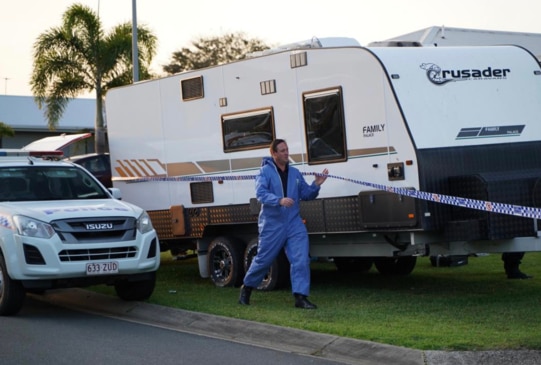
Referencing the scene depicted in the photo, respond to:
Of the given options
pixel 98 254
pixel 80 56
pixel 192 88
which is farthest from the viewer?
pixel 80 56

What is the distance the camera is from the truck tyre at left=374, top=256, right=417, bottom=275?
1375 cm

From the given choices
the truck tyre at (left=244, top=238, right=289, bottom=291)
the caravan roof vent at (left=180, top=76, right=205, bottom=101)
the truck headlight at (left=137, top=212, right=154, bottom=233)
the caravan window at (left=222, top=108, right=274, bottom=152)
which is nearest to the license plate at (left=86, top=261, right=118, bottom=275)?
the truck headlight at (left=137, top=212, right=154, bottom=233)

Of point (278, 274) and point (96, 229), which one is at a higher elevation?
point (96, 229)

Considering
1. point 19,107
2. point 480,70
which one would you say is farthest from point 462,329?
point 19,107

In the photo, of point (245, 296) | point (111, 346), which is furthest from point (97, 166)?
point (111, 346)

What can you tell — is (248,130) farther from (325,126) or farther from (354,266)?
(354,266)

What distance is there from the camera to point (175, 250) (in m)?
14.7

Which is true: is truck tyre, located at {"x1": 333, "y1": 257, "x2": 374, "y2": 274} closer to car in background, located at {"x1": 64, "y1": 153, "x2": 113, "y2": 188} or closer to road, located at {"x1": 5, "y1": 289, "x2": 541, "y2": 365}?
road, located at {"x1": 5, "y1": 289, "x2": 541, "y2": 365}

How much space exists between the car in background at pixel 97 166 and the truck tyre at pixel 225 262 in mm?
4450

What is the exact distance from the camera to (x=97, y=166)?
56.0 feet

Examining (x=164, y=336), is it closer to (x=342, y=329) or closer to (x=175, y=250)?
(x=342, y=329)

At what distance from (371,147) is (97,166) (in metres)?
7.57

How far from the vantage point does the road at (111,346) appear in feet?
26.6

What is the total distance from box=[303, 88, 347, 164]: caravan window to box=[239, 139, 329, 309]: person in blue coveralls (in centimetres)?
90
